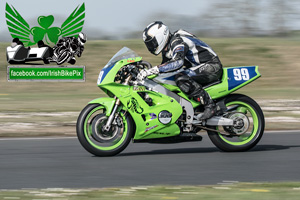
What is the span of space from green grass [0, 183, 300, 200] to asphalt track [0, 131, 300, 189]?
17.8 inches

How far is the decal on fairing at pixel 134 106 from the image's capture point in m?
8.73

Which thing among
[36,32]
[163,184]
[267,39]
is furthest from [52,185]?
[267,39]

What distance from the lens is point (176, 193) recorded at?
607cm

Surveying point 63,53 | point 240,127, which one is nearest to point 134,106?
point 240,127

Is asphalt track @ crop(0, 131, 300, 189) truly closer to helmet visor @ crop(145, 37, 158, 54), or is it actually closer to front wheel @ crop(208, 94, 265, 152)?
front wheel @ crop(208, 94, 265, 152)

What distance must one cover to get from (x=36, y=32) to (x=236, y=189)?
23263 mm

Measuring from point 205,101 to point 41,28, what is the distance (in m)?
21.2

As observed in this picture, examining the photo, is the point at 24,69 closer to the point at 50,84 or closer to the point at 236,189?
the point at 50,84

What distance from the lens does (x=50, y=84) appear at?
29625 mm

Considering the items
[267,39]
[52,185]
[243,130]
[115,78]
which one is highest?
[267,39]

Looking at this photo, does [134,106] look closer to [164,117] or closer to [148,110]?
[148,110]

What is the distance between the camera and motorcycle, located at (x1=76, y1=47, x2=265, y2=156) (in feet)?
28.4

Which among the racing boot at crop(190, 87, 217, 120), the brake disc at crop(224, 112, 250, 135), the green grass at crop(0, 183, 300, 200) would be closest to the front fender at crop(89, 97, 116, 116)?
the racing boot at crop(190, 87, 217, 120)

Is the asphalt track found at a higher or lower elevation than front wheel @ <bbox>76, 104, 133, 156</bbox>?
lower
